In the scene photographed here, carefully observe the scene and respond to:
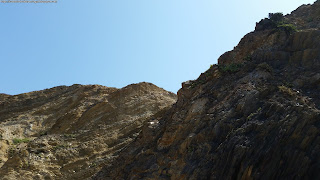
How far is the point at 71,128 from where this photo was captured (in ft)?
88.6

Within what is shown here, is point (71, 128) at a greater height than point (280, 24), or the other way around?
point (280, 24)

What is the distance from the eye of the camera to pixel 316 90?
1356 cm

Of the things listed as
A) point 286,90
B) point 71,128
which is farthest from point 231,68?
point 71,128

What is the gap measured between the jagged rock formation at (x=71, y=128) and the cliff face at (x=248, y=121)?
4.20 m

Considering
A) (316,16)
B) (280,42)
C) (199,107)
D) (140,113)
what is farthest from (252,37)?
(140,113)

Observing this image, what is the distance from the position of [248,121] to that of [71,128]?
17.0 meters

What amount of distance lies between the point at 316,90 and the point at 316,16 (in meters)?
7.65

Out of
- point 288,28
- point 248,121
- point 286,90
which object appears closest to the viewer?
point 248,121

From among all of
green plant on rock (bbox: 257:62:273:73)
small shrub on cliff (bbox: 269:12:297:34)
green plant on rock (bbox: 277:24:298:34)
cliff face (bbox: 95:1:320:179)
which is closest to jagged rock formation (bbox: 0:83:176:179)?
cliff face (bbox: 95:1:320:179)

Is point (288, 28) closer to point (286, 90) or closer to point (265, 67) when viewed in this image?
point (265, 67)

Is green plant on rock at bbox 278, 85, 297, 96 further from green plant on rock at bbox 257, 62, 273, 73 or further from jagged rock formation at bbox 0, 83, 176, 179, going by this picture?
jagged rock formation at bbox 0, 83, 176, 179

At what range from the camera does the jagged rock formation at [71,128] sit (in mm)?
20953

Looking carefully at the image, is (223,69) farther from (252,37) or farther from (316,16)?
(316,16)

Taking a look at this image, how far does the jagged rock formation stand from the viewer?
2095 cm
